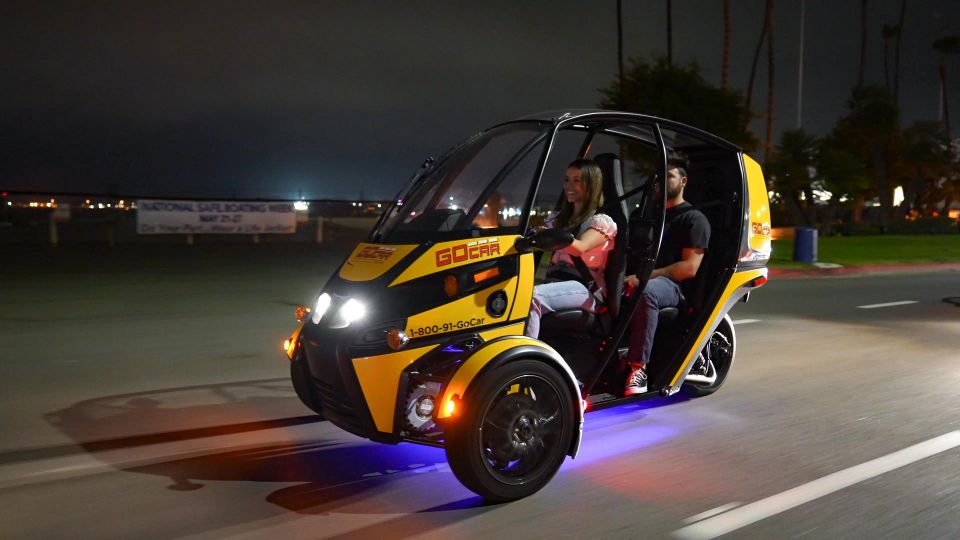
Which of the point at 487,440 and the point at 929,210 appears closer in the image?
the point at 487,440

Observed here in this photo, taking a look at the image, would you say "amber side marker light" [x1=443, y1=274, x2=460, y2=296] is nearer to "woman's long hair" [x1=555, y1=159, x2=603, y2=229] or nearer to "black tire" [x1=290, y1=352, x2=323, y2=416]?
"black tire" [x1=290, y1=352, x2=323, y2=416]

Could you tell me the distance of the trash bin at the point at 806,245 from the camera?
22969 mm

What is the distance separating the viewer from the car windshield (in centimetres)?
482

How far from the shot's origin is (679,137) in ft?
20.8

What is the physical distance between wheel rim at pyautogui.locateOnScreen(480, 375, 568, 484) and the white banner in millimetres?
24345

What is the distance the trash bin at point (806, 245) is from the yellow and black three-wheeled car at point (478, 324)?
61.4 feet

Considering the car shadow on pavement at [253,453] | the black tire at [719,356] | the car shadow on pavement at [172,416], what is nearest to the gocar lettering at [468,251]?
the car shadow on pavement at [253,453]

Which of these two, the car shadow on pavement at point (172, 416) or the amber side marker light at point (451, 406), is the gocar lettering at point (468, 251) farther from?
the car shadow on pavement at point (172, 416)

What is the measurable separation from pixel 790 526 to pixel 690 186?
131 inches

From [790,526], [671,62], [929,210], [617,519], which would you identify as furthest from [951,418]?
[929,210]

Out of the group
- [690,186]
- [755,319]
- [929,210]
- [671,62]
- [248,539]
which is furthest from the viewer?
[929,210]

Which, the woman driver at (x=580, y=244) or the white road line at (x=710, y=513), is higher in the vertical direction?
the woman driver at (x=580, y=244)

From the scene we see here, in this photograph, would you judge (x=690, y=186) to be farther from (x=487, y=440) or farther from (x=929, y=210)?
(x=929, y=210)

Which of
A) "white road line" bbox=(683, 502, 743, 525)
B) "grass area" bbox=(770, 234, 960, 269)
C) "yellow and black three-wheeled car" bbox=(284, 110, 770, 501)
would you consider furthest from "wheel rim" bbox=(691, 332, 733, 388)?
"grass area" bbox=(770, 234, 960, 269)
